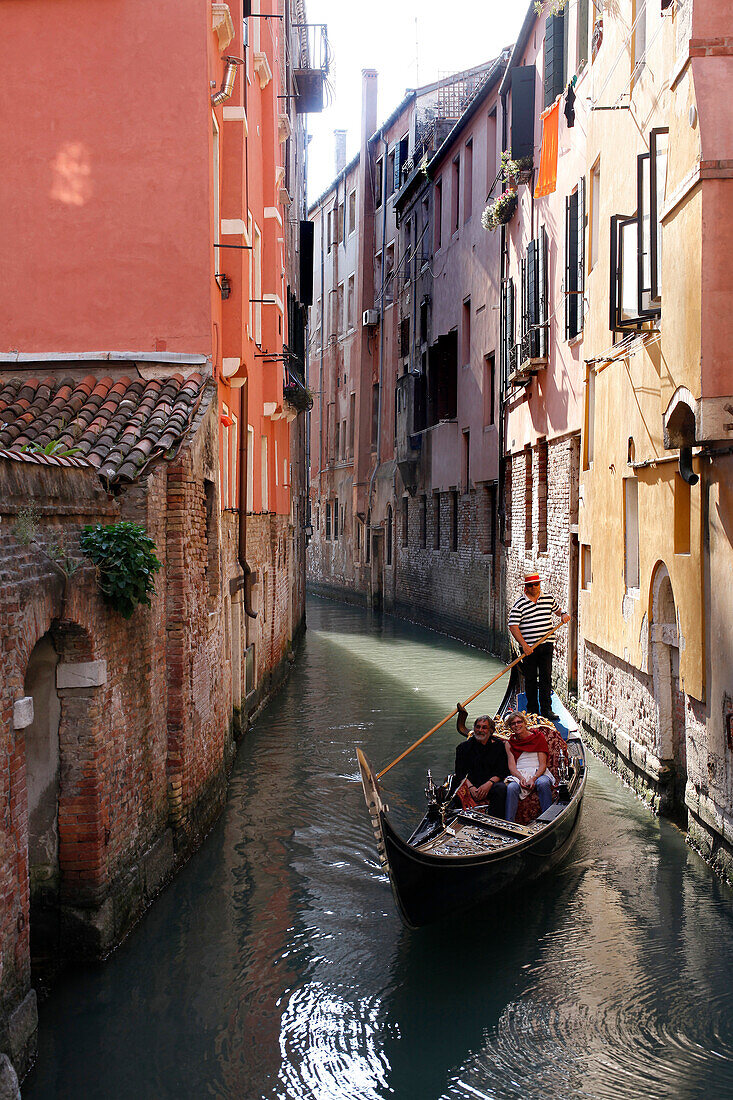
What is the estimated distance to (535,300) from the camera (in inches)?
567

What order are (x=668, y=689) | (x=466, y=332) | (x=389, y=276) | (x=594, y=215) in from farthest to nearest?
(x=389, y=276), (x=466, y=332), (x=594, y=215), (x=668, y=689)

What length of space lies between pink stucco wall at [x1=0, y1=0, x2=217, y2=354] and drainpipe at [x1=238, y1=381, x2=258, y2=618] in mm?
2347

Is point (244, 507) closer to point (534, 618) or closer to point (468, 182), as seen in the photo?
point (534, 618)

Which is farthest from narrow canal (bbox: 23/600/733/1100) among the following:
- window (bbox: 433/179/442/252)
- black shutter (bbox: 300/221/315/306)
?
window (bbox: 433/179/442/252)

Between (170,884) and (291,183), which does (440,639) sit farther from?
(170,884)

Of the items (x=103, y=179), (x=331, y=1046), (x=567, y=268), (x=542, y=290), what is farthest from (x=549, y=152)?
(x=331, y=1046)

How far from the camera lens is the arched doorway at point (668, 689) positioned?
8.12m

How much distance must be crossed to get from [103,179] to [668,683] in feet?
18.1

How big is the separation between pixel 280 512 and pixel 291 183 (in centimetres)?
626

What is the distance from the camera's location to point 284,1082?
457cm

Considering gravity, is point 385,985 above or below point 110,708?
below

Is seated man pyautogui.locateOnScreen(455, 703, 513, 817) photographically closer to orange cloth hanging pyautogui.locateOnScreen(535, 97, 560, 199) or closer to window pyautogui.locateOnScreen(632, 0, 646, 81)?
window pyautogui.locateOnScreen(632, 0, 646, 81)

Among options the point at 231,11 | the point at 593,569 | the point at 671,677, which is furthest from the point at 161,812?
the point at 231,11

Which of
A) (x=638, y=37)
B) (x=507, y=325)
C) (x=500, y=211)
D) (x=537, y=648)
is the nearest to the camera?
(x=638, y=37)
